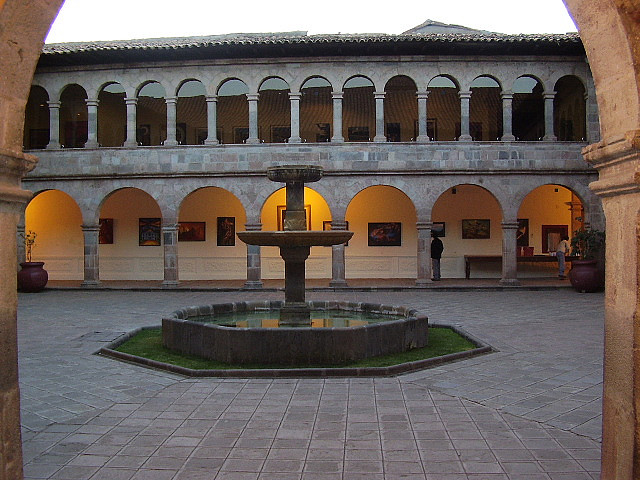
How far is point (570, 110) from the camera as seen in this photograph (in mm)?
21062

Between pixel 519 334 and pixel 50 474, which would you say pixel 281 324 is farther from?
pixel 50 474

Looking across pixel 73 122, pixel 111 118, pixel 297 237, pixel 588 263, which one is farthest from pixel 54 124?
pixel 588 263

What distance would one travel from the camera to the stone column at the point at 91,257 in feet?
61.4

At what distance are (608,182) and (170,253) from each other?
54.5 ft

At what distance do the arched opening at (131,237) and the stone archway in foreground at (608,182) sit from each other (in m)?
18.9

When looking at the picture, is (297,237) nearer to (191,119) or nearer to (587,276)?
(587,276)

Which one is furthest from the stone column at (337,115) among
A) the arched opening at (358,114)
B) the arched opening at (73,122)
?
the arched opening at (73,122)

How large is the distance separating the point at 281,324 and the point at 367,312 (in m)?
2.18

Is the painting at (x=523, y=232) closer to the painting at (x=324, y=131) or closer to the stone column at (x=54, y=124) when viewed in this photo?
the painting at (x=324, y=131)

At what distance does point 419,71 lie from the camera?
719 inches

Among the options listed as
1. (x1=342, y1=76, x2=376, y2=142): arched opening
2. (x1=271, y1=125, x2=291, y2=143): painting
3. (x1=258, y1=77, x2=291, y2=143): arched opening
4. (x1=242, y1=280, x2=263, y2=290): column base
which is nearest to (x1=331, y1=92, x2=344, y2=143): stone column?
(x1=342, y1=76, x2=376, y2=142): arched opening

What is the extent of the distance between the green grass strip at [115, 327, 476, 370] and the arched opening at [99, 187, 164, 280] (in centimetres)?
1202

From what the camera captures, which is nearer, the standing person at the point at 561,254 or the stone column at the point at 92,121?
the stone column at the point at 92,121

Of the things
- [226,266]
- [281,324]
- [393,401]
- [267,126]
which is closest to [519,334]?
[281,324]
